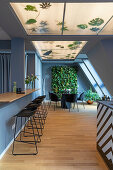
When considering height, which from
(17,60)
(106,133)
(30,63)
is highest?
(30,63)

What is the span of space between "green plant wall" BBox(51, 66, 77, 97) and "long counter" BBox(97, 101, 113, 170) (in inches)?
286

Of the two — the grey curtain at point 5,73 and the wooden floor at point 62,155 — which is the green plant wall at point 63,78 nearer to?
the grey curtain at point 5,73

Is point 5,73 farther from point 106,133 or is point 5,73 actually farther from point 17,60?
point 106,133

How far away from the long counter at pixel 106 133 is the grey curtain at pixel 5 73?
484 centimetres

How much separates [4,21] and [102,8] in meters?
2.17

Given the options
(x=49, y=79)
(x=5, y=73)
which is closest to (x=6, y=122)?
(x=5, y=73)

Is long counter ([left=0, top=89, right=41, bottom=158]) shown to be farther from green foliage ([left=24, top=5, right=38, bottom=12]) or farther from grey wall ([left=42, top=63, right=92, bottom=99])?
grey wall ([left=42, top=63, right=92, bottom=99])

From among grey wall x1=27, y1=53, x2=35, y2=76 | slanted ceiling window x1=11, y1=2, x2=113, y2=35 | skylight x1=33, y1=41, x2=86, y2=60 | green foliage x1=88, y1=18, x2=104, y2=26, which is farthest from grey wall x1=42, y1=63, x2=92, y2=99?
green foliage x1=88, y1=18, x2=104, y2=26

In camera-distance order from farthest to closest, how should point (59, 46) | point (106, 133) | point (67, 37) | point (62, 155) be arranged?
1. point (59, 46)
2. point (67, 37)
3. point (62, 155)
4. point (106, 133)

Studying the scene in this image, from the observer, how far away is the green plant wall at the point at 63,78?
32.6 ft

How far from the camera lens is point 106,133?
7.76 feet

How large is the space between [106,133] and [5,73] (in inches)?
210

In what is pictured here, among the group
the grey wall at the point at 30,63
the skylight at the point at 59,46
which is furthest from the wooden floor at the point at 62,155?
the grey wall at the point at 30,63

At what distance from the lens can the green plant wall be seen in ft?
32.6
